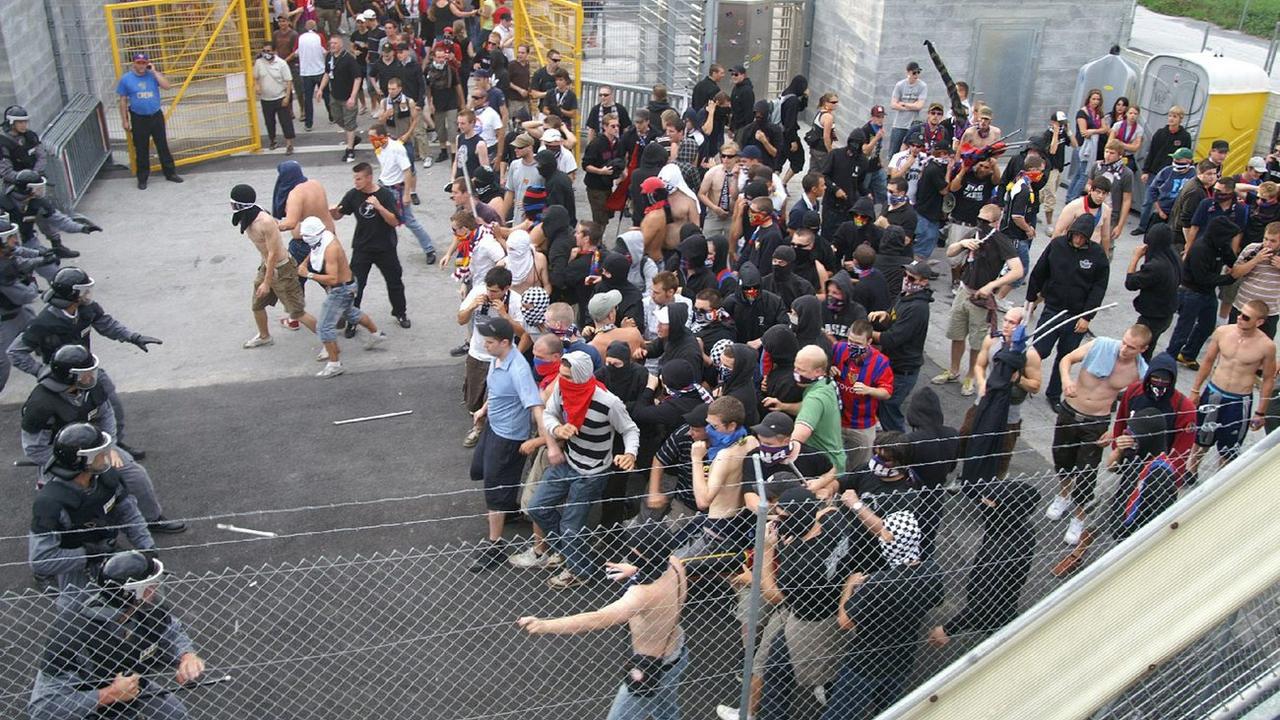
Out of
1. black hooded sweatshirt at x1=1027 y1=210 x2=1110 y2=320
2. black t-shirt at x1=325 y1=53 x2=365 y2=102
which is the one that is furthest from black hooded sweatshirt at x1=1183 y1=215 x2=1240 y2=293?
black t-shirt at x1=325 y1=53 x2=365 y2=102

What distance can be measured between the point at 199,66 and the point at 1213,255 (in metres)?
12.6

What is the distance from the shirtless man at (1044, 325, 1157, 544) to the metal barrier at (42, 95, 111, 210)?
11402 millimetres

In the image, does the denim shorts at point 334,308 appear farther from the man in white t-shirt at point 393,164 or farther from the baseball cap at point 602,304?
the baseball cap at point 602,304

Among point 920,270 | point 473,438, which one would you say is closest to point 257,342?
point 473,438

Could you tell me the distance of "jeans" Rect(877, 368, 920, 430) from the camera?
8.81 metres

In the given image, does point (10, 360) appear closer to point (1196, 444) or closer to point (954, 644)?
point (954, 644)

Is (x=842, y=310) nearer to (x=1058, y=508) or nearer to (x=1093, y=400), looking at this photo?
(x=1093, y=400)

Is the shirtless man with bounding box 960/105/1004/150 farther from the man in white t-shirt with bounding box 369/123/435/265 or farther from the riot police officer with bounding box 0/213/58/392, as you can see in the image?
the riot police officer with bounding box 0/213/58/392

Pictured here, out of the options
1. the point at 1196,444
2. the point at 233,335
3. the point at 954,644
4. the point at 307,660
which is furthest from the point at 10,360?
the point at 1196,444

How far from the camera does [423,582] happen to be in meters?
7.52

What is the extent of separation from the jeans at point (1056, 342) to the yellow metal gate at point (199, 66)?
11268mm

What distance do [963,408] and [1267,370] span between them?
8.05ft

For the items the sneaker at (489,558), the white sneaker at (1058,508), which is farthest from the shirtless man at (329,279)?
the white sneaker at (1058,508)

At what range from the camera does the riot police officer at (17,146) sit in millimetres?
12148
